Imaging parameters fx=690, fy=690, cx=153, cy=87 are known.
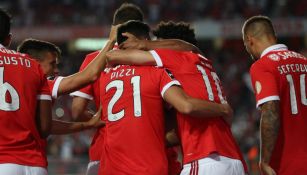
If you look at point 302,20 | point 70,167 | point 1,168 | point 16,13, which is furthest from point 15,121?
point 16,13

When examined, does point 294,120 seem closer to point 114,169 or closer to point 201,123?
point 201,123

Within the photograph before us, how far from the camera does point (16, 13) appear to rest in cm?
3003

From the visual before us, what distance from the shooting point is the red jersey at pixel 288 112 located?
17.7 ft

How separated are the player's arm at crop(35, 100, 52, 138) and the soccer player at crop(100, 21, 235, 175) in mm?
432

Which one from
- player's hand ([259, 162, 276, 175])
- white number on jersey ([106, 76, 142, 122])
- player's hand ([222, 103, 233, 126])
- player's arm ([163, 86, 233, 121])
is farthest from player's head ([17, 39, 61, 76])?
player's hand ([259, 162, 276, 175])

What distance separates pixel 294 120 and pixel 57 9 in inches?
1007

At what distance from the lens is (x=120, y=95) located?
16.4 feet

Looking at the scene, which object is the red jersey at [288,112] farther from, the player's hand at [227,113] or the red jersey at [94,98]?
the red jersey at [94,98]

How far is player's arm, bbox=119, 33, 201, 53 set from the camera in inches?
204

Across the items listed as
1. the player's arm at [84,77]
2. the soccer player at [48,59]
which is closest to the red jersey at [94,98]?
the soccer player at [48,59]

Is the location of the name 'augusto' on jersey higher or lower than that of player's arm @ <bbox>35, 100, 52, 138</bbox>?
higher

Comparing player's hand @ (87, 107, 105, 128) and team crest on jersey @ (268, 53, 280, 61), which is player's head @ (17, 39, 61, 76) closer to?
player's hand @ (87, 107, 105, 128)

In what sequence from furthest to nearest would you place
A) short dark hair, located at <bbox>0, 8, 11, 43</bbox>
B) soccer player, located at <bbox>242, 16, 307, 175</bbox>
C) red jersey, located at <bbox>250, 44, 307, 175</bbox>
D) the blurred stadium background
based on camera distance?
1. the blurred stadium background
2. red jersey, located at <bbox>250, 44, 307, 175</bbox>
3. soccer player, located at <bbox>242, 16, 307, 175</bbox>
4. short dark hair, located at <bbox>0, 8, 11, 43</bbox>

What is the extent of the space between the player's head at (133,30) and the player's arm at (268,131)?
1.09 meters
